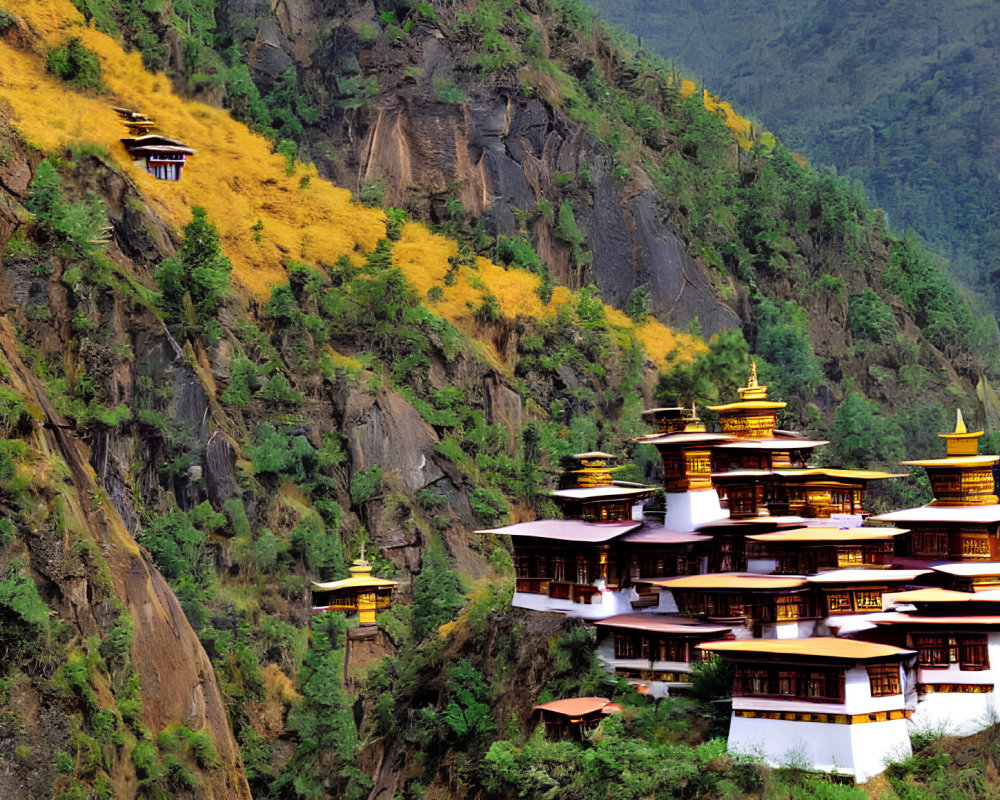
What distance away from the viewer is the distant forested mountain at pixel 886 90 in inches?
5581

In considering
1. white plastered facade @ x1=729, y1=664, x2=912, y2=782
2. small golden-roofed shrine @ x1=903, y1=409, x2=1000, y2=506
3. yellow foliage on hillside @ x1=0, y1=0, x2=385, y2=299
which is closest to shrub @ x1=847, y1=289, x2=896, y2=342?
yellow foliage on hillside @ x1=0, y1=0, x2=385, y2=299

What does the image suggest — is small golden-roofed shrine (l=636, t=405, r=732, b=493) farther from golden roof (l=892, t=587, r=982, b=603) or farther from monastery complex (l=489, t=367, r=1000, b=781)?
golden roof (l=892, t=587, r=982, b=603)

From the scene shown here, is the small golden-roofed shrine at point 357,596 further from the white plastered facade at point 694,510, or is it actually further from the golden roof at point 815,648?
the golden roof at point 815,648

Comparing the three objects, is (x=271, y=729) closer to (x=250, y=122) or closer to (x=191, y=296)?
(x=191, y=296)

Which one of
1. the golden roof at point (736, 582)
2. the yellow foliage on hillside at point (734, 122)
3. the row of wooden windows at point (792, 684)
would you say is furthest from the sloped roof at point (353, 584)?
the yellow foliage on hillside at point (734, 122)

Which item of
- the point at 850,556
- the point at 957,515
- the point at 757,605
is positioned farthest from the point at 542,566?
the point at 957,515

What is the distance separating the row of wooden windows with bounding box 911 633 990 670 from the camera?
145 feet

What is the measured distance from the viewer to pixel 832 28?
161000 millimetres

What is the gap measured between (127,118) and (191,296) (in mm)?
11831

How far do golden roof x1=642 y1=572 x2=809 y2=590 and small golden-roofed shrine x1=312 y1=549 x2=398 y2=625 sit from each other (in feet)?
63.6

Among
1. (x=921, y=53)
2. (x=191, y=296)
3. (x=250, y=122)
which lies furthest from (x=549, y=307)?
(x=921, y=53)

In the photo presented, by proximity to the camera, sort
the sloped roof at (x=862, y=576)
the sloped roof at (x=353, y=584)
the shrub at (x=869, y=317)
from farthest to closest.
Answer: the shrub at (x=869, y=317)
the sloped roof at (x=353, y=584)
the sloped roof at (x=862, y=576)

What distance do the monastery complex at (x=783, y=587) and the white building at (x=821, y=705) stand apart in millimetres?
47

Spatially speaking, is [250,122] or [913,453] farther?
[913,453]
